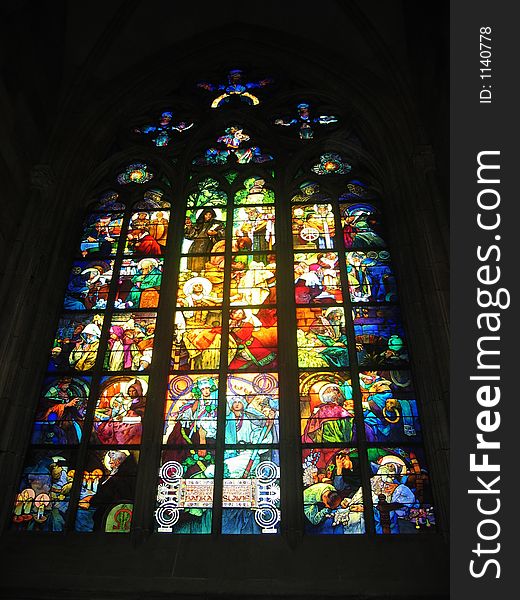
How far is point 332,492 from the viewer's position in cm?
611

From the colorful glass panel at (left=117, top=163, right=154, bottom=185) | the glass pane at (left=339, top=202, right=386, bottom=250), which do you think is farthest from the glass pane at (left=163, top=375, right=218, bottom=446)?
the colorful glass panel at (left=117, top=163, right=154, bottom=185)

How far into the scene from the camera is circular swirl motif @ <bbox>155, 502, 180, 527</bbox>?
6.02 metres

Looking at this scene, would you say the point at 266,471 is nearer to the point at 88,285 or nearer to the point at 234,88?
the point at 88,285

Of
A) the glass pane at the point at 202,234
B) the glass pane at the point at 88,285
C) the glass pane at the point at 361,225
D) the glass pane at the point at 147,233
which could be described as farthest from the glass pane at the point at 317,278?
the glass pane at the point at 88,285

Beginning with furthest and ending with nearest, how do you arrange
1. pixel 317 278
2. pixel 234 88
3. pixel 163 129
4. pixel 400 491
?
pixel 234 88 < pixel 163 129 < pixel 317 278 < pixel 400 491

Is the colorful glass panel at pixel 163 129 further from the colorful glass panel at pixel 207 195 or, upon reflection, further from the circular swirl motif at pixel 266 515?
the circular swirl motif at pixel 266 515

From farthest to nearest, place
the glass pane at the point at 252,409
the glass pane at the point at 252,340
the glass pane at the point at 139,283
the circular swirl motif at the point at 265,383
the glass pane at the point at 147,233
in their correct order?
the glass pane at the point at 147,233
the glass pane at the point at 139,283
the glass pane at the point at 252,340
the circular swirl motif at the point at 265,383
the glass pane at the point at 252,409

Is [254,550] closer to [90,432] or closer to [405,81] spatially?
[90,432]

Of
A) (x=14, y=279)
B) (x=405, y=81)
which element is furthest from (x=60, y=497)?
(x=405, y=81)

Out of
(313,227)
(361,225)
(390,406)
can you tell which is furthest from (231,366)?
(361,225)

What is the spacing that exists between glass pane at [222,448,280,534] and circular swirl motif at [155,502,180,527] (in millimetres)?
438

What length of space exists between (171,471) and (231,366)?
1.25 m

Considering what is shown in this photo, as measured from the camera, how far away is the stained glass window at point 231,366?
6.13m

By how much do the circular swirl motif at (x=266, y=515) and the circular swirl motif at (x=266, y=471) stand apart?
223 mm
